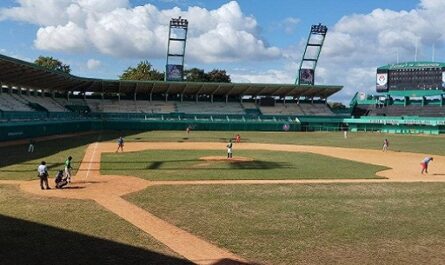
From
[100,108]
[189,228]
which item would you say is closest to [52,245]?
[189,228]

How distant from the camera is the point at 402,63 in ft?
300

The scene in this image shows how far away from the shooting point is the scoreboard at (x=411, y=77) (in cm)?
8769

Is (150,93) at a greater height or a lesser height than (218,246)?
greater

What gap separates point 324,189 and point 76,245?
558 inches

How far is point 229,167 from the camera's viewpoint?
3281 cm

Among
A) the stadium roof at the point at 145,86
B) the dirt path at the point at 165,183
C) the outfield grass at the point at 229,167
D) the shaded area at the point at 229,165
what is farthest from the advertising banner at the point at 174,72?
the shaded area at the point at 229,165

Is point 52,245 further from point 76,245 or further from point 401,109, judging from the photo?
point 401,109

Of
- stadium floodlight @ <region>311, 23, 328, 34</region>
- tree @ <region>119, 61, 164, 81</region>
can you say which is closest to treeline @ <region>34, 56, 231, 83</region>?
tree @ <region>119, 61, 164, 81</region>

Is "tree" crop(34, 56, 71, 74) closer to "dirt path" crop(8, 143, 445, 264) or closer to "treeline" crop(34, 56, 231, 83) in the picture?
"treeline" crop(34, 56, 231, 83)

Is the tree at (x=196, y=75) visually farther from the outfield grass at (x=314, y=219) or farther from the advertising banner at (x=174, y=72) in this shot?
the outfield grass at (x=314, y=219)

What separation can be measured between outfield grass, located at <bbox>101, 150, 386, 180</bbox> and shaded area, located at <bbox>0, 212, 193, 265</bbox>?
12329 millimetres

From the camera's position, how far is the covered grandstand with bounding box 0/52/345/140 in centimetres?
7956

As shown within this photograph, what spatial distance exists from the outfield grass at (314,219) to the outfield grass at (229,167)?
391cm

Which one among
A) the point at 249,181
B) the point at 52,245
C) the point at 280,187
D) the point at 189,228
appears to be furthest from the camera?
the point at 249,181
